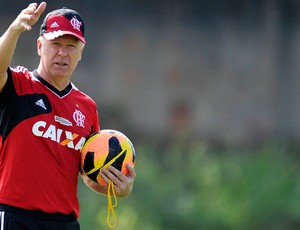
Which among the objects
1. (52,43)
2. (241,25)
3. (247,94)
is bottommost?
(247,94)

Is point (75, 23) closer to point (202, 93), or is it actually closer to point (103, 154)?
point (103, 154)

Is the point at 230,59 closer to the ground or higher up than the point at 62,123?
closer to the ground

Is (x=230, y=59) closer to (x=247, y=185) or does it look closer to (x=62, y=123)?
(x=247, y=185)

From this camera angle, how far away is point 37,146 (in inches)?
215

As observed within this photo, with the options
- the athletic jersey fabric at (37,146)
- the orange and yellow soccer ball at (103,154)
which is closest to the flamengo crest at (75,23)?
the athletic jersey fabric at (37,146)

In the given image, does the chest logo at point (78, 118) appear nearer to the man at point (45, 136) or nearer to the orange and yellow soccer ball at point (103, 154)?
the man at point (45, 136)

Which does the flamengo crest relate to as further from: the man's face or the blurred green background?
the blurred green background

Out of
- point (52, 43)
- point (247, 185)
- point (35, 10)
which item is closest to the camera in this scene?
point (35, 10)

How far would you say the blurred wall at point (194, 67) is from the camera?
1094cm

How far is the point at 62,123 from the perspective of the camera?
561cm

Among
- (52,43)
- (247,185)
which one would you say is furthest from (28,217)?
(247,185)

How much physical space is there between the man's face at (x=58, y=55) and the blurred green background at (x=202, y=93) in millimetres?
5044

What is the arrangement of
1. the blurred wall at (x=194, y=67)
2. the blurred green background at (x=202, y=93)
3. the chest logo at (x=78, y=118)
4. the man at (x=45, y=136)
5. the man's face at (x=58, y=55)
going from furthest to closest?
the blurred wall at (x=194, y=67)
the blurred green background at (x=202, y=93)
the chest logo at (x=78, y=118)
the man's face at (x=58, y=55)
the man at (x=45, y=136)

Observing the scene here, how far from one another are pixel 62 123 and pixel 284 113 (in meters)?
6.08
